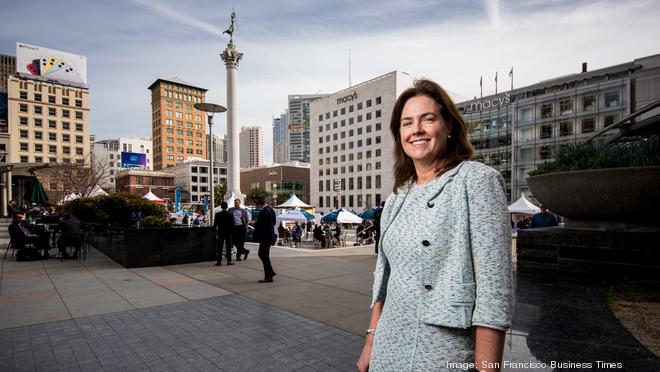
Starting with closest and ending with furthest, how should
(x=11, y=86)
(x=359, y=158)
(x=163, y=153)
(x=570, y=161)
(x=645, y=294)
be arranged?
(x=645, y=294) → (x=570, y=161) → (x=11, y=86) → (x=359, y=158) → (x=163, y=153)

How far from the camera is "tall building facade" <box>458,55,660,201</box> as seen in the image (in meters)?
47.2

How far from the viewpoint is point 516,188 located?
57750 millimetres

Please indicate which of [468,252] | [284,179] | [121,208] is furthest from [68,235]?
[284,179]

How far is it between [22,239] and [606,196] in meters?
16.8

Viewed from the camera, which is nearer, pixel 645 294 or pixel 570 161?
pixel 645 294

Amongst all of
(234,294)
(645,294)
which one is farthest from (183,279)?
(645,294)

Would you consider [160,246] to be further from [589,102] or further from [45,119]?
[45,119]

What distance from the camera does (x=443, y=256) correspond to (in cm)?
145

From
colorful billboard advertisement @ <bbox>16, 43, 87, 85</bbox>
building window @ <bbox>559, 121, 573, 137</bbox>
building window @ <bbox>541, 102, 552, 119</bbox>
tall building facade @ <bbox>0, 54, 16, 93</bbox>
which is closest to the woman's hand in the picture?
building window @ <bbox>559, 121, 573, 137</bbox>

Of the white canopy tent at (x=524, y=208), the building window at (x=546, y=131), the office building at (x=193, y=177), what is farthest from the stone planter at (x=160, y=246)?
the office building at (x=193, y=177)

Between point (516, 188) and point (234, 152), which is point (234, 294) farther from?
point (516, 188)

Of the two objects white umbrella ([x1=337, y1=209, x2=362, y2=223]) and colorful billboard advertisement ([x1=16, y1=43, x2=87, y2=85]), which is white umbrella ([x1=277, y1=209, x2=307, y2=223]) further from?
colorful billboard advertisement ([x1=16, y1=43, x2=87, y2=85])

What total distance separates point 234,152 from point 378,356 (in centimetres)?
2814

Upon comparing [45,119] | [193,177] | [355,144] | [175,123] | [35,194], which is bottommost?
[35,194]
